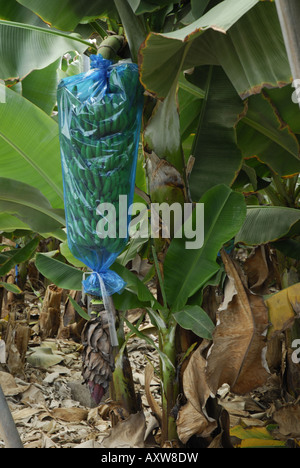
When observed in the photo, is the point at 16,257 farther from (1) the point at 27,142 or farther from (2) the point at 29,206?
(1) the point at 27,142

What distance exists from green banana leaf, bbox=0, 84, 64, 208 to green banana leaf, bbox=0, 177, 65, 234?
0.08 metres

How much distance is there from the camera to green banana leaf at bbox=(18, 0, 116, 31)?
1.35 m

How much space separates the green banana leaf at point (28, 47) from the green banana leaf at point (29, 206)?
33 centimetres

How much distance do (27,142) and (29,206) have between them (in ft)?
0.64

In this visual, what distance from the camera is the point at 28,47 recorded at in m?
1.34

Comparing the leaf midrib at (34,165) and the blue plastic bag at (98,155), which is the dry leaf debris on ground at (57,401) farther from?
the leaf midrib at (34,165)

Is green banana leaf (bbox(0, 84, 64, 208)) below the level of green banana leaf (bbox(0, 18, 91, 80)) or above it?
below

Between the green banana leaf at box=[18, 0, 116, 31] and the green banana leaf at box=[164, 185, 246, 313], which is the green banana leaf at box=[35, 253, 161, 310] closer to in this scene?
the green banana leaf at box=[164, 185, 246, 313]

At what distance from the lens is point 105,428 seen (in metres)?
1.76

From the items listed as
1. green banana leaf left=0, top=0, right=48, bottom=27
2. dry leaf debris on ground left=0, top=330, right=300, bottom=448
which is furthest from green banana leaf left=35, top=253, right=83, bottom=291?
green banana leaf left=0, top=0, right=48, bottom=27

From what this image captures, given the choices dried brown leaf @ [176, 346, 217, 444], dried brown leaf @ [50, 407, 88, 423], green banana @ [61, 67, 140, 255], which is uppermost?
green banana @ [61, 67, 140, 255]

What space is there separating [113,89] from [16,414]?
1.36 m

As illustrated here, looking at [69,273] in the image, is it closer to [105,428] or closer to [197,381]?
[197,381]

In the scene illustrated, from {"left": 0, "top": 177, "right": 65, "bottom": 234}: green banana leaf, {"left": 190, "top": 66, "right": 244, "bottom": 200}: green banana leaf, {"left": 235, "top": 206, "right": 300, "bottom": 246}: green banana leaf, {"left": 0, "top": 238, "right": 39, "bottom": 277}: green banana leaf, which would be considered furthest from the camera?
{"left": 0, "top": 238, "right": 39, "bottom": 277}: green banana leaf
